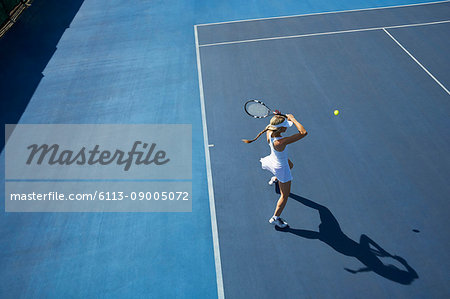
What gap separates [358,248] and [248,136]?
3036 mm

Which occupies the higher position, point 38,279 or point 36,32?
point 36,32

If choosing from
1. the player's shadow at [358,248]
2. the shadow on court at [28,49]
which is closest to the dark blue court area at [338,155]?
the player's shadow at [358,248]

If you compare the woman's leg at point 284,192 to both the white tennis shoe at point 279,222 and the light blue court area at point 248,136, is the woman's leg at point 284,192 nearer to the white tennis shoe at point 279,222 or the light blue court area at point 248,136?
the white tennis shoe at point 279,222

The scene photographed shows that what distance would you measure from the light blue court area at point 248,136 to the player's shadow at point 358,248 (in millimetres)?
27

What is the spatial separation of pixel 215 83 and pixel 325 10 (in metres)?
5.34

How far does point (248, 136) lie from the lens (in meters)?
6.91

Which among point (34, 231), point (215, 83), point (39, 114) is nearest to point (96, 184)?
point (34, 231)

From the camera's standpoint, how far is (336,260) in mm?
4980

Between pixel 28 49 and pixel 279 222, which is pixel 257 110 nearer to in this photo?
pixel 279 222

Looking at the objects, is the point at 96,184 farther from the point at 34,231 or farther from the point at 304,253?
the point at 304,253

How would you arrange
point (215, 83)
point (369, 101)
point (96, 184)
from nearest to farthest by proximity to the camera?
point (96, 184)
point (369, 101)
point (215, 83)

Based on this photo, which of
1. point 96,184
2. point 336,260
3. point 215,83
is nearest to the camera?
point 336,260

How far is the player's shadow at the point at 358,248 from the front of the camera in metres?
4.81

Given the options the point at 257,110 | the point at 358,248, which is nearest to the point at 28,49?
the point at 257,110
